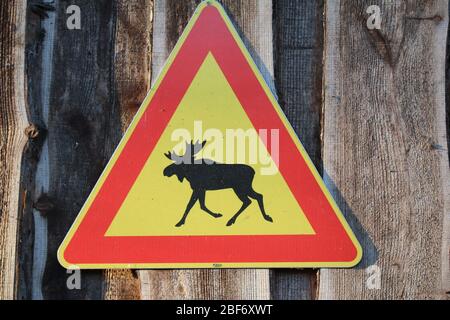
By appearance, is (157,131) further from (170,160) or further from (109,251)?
(109,251)

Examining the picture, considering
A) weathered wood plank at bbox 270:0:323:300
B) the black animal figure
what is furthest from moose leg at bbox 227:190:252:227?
weathered wood plank at bbox 270:0:323:300

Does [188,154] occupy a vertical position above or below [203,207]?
above

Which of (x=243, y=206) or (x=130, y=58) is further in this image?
(x=130, y=58)

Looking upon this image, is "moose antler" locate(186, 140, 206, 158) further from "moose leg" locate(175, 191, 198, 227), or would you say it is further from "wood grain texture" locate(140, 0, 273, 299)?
"wood grain texture" locate(140, 0, 273, 299)

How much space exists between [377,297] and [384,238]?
0.56 feet

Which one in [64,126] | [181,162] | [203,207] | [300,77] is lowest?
[203,207]

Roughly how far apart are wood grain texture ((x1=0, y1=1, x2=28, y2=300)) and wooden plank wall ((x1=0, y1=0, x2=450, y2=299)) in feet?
0.10

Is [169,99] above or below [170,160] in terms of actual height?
above

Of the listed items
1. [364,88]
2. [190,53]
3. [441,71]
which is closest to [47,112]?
[190,53]

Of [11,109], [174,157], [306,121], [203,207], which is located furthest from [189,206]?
[11,109]

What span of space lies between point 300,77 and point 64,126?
2.29 ft

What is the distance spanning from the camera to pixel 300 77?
1.55 meters

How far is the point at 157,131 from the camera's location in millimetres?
1457

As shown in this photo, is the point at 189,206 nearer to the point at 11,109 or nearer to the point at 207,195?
the point at 207,195
